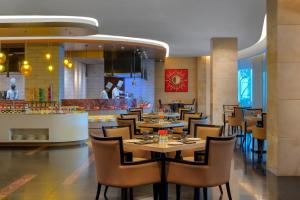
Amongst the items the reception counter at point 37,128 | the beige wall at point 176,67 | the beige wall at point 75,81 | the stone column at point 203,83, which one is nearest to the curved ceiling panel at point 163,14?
the reception counter at point 37,128

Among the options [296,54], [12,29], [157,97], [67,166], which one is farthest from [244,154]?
[157,97]

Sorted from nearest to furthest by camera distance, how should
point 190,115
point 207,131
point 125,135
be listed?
point 207,131 → point 125,135 → point 190,115

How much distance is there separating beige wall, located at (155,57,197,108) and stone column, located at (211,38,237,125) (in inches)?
341

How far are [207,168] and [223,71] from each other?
9543 millimetres

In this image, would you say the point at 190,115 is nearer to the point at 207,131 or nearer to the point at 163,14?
the point at 163,14

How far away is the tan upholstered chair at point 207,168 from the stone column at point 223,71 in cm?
920

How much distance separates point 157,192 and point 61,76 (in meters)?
10.3

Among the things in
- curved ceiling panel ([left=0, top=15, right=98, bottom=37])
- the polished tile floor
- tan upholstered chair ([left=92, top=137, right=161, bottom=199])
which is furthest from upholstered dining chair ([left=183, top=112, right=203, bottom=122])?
tan upholstered chair ([left=92, top=137, right=161, bottom=199])

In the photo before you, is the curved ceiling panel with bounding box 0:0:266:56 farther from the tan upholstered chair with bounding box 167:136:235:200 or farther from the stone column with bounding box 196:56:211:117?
the stone column with bounding box 196:56:211:117

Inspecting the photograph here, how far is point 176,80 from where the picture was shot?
73.7 ft

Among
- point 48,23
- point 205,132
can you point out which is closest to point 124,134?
point 205,132

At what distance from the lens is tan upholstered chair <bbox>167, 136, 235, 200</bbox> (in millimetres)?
4469

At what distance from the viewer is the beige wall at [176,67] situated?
22406mm

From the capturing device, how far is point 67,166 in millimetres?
7723
